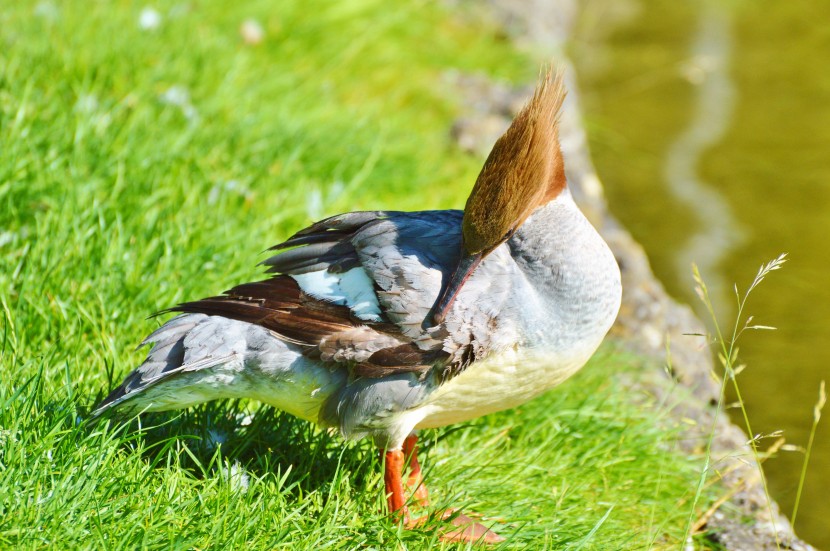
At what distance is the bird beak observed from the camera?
109 inches

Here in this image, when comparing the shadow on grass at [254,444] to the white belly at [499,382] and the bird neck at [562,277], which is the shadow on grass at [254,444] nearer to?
the white belly at [499,382]

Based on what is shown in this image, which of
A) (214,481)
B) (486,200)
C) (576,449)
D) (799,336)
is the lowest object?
(799,336)

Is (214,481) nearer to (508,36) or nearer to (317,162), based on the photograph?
(317,162)

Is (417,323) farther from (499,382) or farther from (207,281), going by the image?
(207,281)

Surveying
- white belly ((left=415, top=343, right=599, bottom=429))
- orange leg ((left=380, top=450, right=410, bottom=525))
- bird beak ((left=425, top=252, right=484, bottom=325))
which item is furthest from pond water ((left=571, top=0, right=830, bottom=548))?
bird beak ((left=425, top=252, right=484, bottom=325))

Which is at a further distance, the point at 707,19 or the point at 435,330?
the point at 707,19

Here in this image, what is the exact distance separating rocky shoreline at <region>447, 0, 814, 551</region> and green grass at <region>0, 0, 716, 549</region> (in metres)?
0.15

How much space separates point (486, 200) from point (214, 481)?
108 centimetres

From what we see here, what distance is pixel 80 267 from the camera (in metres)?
3.57

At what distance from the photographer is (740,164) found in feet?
23.8

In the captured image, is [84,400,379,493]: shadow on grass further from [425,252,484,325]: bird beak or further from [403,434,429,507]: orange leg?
[425,252,484,325]: bird beak

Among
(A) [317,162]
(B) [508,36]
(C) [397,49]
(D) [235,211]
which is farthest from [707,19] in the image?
(D) [235,211]

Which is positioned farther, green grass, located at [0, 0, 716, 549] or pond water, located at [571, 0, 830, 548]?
pond water, located at [571, 0, 830, 548]

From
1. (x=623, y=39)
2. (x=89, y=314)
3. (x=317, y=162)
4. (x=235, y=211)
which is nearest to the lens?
(x=89, y=314)
